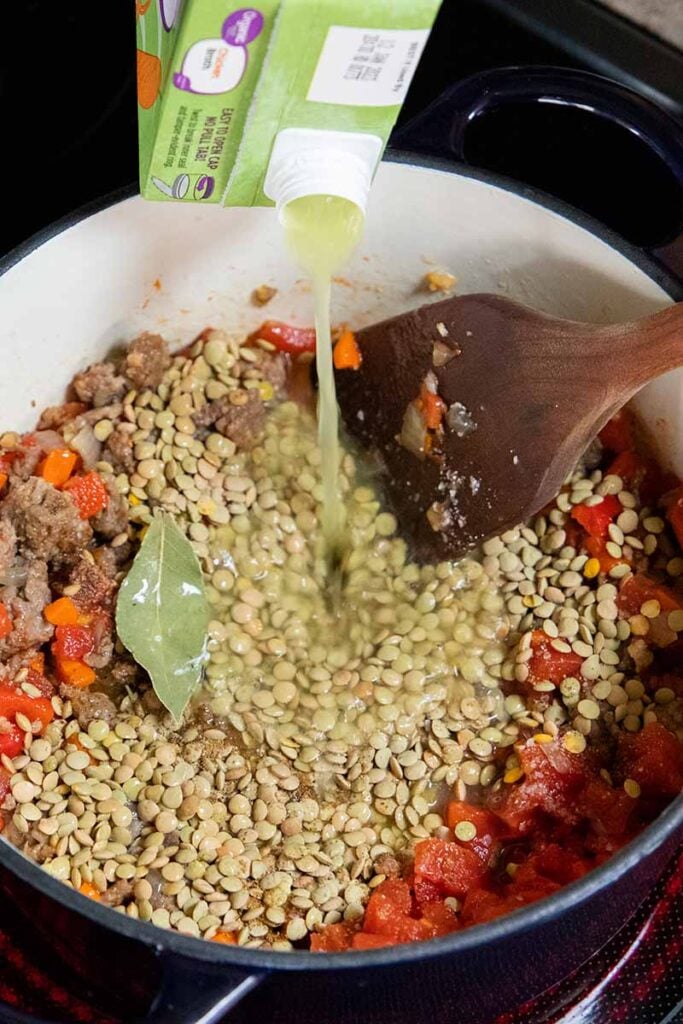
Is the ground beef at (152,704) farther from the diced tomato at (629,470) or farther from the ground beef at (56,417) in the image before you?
the diced tomato at (629,470)

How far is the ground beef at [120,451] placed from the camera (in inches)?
66.7

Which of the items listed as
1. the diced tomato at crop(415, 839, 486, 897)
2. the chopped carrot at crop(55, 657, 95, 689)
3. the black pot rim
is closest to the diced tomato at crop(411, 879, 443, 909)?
the diced tomato at crop(415, 839, 486, 897)

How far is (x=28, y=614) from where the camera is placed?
1.52 meters

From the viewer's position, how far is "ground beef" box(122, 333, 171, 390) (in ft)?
5.65

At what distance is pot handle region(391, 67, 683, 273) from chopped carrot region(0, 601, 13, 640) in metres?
0.79

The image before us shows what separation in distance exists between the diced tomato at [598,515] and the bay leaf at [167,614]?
21.2 inches

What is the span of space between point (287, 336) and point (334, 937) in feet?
2.97

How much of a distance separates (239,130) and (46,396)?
2.05 feet

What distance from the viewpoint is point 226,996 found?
3.51 ft

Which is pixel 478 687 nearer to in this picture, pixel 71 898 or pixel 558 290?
pixel 558 290

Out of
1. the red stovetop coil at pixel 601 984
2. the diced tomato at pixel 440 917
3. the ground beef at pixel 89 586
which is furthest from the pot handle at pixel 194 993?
the ground beef at pixel 89 586

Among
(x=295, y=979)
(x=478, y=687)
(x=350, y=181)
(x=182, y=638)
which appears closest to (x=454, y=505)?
(x=478, y=687)

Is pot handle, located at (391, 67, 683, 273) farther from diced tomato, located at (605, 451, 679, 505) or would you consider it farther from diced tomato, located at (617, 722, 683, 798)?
diced tomato, located at (617, 722, 683, 798)

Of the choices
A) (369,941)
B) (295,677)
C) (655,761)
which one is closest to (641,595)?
(655,761)
